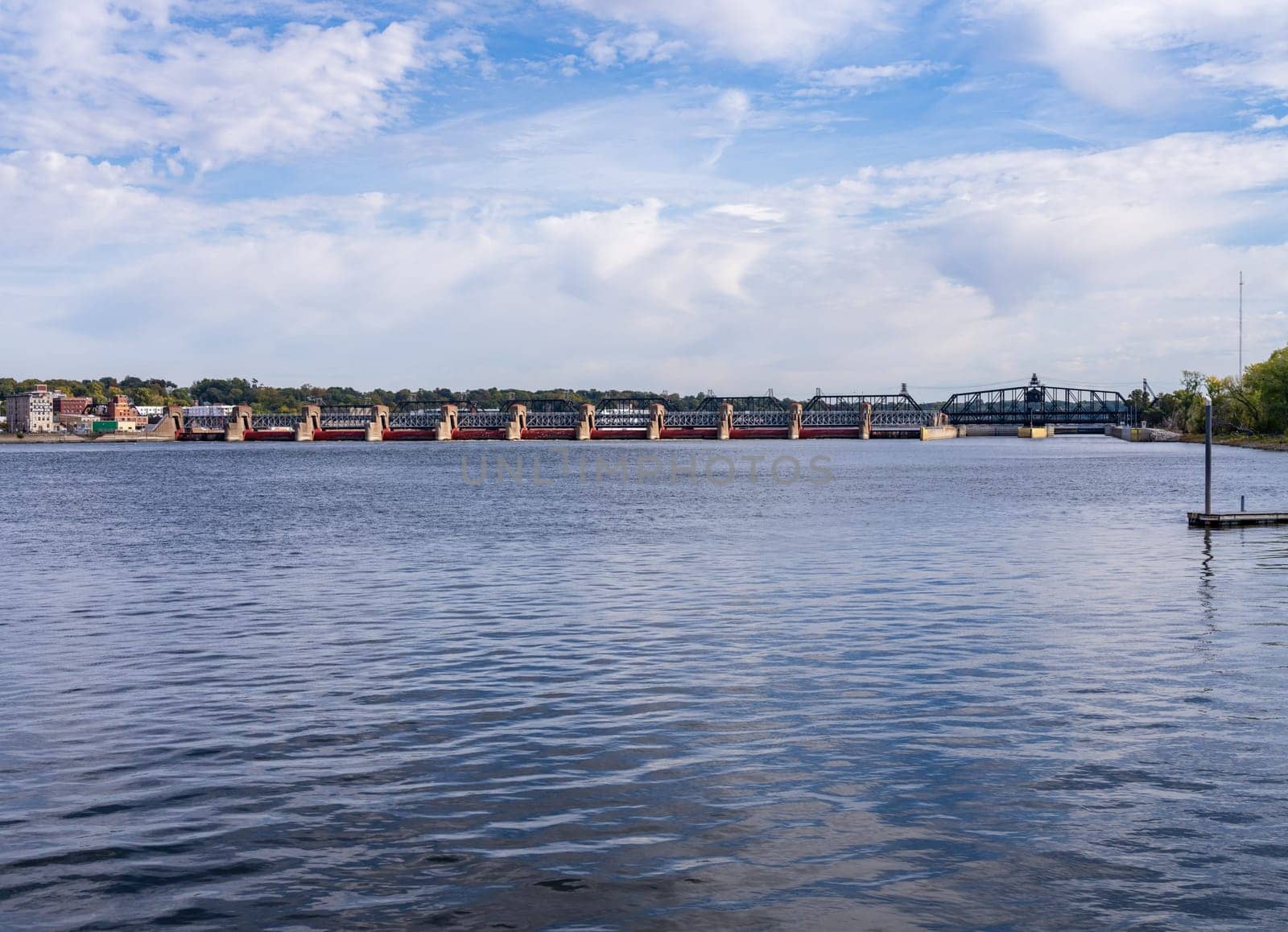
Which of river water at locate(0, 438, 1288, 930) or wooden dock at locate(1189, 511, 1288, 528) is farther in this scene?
wooden dock at locate(1189, 511, 1288, 528)

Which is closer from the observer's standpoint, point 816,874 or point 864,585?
point 816,874

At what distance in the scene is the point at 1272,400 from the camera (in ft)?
629

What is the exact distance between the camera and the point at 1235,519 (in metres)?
54.9

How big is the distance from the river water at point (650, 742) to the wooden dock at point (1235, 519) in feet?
42.0

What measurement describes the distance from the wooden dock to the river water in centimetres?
1279

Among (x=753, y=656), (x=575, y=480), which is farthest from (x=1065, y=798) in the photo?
(x=575, y=480)

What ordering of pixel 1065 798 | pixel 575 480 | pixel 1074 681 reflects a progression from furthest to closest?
pixel 575 480 → pixel 1074 681 → pixel 1065 798

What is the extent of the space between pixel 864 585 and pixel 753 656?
38.9 ft

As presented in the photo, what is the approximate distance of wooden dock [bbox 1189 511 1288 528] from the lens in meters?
54.4

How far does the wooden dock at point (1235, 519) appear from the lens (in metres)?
54.4

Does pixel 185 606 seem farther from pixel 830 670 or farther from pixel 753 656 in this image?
pixel 830 670

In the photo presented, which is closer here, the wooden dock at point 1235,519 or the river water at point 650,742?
the river water at point 650,742

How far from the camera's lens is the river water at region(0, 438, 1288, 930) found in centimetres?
1205

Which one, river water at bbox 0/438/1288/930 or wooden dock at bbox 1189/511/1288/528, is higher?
wooden dock at bbox 1189/511/1288/528
